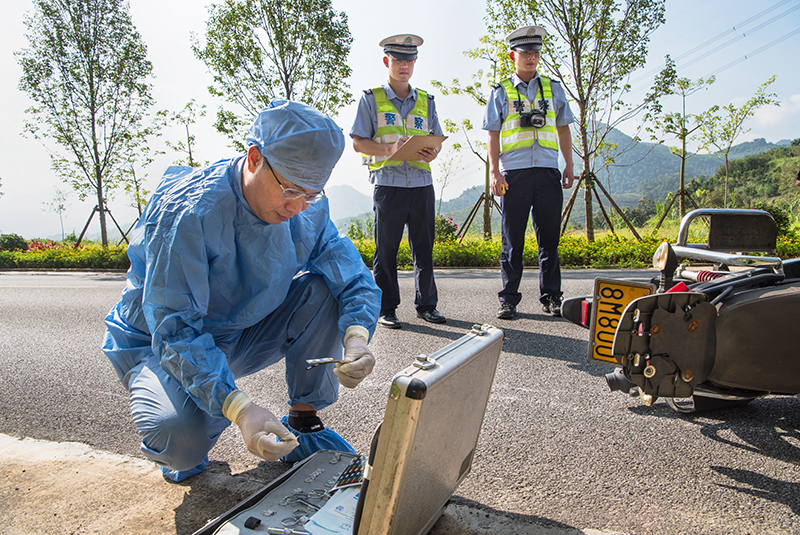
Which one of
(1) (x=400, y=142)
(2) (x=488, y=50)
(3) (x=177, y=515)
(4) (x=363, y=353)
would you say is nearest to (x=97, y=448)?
(3) (x=177, y=515)

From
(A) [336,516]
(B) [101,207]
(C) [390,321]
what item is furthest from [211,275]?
(B) [101,207]

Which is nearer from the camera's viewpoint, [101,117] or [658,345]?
[658,345]

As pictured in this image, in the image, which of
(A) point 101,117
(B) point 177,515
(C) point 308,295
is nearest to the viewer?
(B) point 177,515

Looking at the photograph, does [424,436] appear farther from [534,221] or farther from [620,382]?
[534,221]

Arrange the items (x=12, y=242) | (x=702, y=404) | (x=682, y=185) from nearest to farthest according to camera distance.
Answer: (x=702, y=404), (x=682, y=185), (x=12, y=242)

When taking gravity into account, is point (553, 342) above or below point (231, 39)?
below

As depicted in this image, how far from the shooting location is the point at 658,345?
62.6 inches

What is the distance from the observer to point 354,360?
1622mm

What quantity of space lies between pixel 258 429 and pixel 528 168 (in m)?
3.41

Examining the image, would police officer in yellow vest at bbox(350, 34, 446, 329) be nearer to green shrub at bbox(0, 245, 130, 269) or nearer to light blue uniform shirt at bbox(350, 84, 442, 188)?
light blue uniform shirt at bbox(350, 84, 442, 188)

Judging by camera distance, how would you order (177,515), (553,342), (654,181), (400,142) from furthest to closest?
(654,181) < (400,142) < (553,342) < (177,515)

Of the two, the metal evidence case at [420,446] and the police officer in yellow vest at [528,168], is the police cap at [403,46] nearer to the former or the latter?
the police officer in yellow vest at [528,168]

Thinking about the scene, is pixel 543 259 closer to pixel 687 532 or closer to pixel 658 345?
pixel 658 345

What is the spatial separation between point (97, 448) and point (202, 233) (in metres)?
1.17
